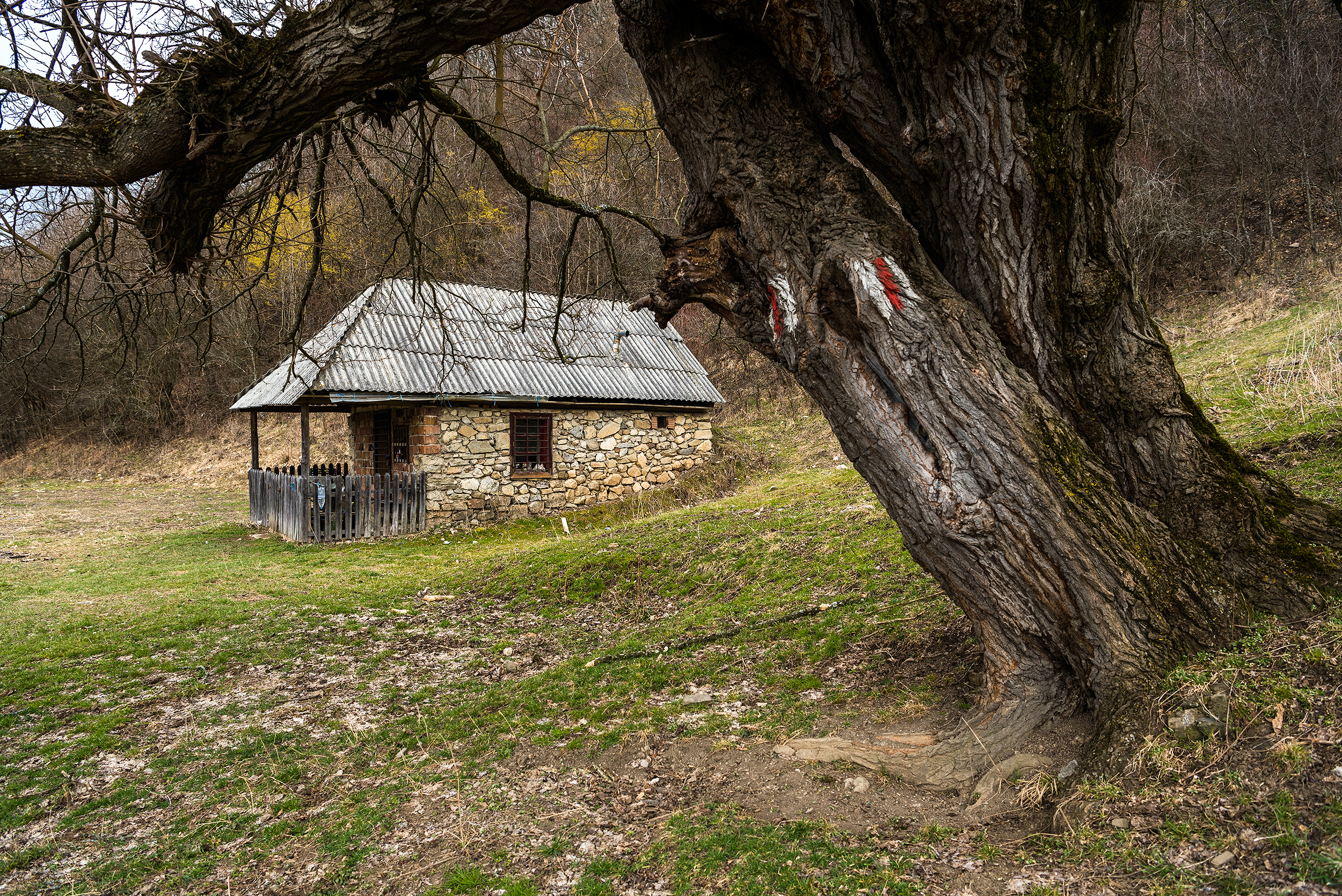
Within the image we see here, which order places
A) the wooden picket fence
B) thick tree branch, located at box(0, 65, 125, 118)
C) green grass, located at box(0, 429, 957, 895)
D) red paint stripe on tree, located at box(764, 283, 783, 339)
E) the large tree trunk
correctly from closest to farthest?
1. the large tree trunk
2. thick tree branch, located at box(0, 65, 125, 118)
3. red paint stripe on tree, located at box(764, 283, 783, 339)
4. green grass, located at box(0, 429, 957, 895)
5. the wooden picket fence

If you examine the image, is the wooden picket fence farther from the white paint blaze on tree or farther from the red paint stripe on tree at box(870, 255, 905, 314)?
the red paint stripe on tree at box(870, 255, 905, 314)

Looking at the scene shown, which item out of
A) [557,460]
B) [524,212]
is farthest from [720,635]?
[524,212]

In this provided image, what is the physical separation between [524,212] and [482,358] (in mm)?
5167

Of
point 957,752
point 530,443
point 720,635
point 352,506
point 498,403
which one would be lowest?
point 720,635

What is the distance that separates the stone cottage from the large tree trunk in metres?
8.82

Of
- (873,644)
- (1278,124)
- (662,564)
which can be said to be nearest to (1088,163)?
(873,644)

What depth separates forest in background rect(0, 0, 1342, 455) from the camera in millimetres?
5297

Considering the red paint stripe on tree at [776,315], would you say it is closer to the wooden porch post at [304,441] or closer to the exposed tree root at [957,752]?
the exposed tree root at [957,752]

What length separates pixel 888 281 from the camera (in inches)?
125

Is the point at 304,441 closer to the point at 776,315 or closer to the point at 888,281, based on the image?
the point at 776,315

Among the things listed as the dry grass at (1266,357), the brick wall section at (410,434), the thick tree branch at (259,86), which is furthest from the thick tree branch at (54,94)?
the brick wall section at (410,434)

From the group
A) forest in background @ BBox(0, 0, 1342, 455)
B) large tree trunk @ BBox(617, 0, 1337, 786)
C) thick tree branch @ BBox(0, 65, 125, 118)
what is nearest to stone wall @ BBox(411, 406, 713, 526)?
forest in background @ BBox(0, 0, 1342, 455)

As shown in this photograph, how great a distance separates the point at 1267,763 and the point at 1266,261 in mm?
15419

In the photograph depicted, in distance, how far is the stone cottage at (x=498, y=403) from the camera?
43.5 feet
